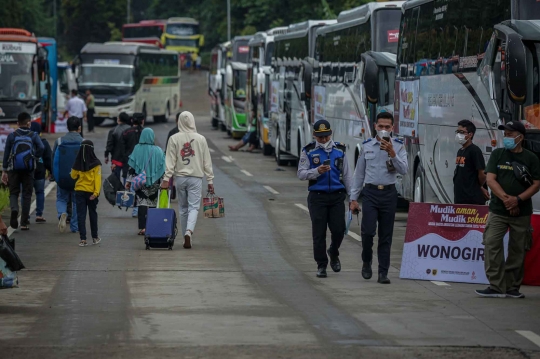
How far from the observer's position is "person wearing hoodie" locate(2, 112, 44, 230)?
18.1 m

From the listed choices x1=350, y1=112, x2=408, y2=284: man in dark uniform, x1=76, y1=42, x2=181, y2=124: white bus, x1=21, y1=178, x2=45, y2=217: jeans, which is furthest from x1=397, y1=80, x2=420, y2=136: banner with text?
x1=76, y1=42, x2=181, y2=124: white bus

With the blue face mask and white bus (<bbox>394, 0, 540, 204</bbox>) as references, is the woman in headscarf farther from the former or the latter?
the blue face mask

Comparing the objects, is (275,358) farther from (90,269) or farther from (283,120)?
(283,120)

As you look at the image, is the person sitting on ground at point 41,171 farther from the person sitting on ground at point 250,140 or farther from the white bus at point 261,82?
the person sitting on ground at point 250,140

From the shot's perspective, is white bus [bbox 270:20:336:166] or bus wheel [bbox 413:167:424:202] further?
white bus [bbox 270:20:336:166]

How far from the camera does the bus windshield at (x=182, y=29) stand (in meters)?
104

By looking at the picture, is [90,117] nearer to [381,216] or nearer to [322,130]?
[322,130]

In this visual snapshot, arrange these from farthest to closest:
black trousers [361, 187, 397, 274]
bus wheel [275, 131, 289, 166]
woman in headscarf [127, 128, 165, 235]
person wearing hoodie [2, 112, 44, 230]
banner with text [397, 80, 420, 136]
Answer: bus wheel [275, 131, 289, 166] → banner with text [397, 80, 420, 136] → person wearing hoodie [2, 112, 44, 230] → woman in headscarf [127, 128, 165, 235] → black trousers [361, 187, 397, 274]

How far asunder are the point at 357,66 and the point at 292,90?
357 inches

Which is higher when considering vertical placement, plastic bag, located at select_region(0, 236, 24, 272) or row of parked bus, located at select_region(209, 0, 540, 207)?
row of parked bus, located at select_region(209, 0, 540, 207)

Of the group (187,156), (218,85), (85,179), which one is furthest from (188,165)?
(218,85)

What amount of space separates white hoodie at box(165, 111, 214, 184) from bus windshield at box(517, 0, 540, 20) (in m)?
4.42

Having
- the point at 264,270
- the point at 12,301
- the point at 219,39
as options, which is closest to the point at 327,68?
the point at 264,270

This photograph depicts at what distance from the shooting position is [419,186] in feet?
64.4
